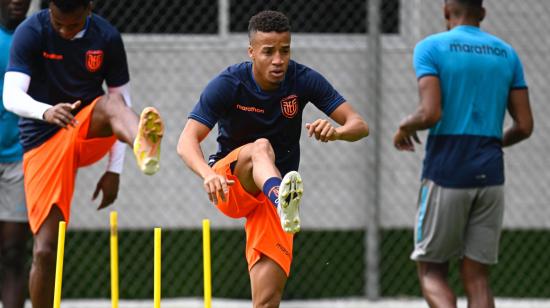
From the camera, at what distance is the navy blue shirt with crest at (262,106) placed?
535 centimetres

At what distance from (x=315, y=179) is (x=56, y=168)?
3094 millimetres

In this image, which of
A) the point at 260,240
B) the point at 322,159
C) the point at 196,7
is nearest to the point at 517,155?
the point at 322,159

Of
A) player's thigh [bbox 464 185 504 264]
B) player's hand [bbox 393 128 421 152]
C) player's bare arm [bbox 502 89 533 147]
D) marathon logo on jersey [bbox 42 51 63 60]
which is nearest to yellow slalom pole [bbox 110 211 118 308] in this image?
marathon logo on jersey [bbox 42 51 63 60]

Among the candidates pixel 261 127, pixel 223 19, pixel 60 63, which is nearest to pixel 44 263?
pixel 60 63

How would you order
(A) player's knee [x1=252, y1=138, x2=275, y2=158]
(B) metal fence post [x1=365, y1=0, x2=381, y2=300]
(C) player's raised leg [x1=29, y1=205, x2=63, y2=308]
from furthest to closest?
(B) metal fence post [x1=365, y1=0, x2=381, y2=300], (C) player's raised leg [x1=29, y1=205, x2=63, y2=308], (A) player's knee [x1=252, y1=138, x2=275, y2=158]

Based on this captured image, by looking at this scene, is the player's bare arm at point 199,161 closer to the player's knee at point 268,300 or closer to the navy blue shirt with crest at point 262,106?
the navy blue shirt with crest at point 262,106

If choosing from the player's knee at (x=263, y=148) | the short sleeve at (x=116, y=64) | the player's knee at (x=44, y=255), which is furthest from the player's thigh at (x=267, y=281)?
the short sleeve at (x=116, y=64)

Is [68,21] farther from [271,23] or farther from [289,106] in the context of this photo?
[289,106]

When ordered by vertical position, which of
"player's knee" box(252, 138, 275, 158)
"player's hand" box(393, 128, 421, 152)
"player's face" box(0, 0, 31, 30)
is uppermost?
"player's face" box(0, 0, 31, 30)

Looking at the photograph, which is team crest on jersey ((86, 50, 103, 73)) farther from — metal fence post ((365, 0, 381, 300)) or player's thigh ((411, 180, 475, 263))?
metal fence post ((365, 0, 381, 300))

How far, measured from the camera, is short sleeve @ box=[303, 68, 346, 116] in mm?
5477

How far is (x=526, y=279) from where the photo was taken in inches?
338

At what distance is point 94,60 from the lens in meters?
5.93

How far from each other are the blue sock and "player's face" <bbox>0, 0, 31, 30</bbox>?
2.36 m
